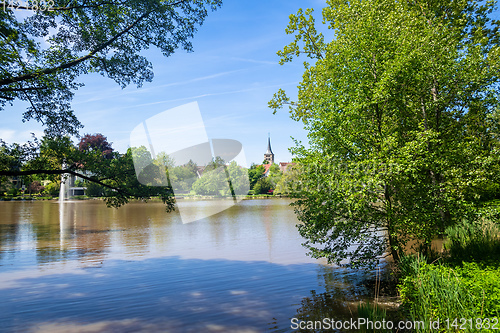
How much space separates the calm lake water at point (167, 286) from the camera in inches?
322

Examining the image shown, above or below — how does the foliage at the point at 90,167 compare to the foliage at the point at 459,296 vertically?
above

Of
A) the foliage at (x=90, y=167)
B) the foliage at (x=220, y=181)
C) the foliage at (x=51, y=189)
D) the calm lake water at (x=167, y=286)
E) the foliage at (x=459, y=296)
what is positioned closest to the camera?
the foliage at (x=459, y=296)

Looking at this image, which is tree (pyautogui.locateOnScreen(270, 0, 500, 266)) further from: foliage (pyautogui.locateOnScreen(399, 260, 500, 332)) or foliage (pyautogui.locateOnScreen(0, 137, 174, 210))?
foliage (pyautogui.locateOnScreen(0, 137, 174, 210))

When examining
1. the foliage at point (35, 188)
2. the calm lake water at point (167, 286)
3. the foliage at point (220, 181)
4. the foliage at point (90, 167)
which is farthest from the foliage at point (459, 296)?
the foliage at point (35, 188)

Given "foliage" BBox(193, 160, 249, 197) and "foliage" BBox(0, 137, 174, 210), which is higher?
"foliage" BBox(193, 160, 249, 197)

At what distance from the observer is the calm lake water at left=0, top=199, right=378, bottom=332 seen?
817cm

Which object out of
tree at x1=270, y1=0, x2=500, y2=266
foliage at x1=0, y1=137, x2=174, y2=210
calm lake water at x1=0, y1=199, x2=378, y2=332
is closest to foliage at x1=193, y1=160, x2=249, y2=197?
calm lake water at x1=0, y1=199, x2=378, y2=332

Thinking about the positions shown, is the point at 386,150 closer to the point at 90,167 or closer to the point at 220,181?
the point at 90,167

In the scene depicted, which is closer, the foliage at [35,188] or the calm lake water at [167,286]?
the calm lake water at [167,286]

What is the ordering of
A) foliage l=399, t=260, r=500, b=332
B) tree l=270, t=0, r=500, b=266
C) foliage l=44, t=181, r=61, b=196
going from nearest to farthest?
foliage l=399, t=260, r=500, b=332 < tree l=270, t=0, r=500, b=266 < foliage l=44, t=181, r=61, b=196

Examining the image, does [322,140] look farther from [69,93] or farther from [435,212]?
[69,93]

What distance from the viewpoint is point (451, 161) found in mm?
10250

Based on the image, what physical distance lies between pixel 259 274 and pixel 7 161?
9.65 meters

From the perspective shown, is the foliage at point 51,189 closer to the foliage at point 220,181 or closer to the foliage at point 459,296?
the foliage at point 220,181
